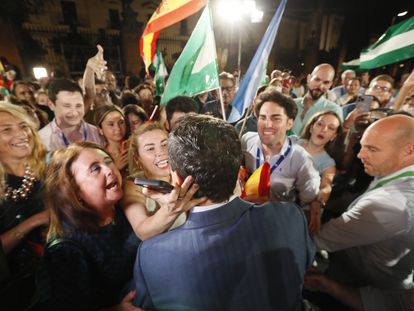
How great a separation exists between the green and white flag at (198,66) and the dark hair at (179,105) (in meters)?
0.20

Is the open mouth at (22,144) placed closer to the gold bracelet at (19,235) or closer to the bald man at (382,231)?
the gold bracelet at (19,235)

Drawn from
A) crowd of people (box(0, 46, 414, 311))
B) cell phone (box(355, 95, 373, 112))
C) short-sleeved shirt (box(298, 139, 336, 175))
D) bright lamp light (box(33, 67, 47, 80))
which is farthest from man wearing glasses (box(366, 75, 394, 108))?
bright lamp light (box(33, 67, 47, 80))

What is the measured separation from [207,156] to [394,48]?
4.74 m

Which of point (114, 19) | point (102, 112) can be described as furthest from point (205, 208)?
point (114, 19)

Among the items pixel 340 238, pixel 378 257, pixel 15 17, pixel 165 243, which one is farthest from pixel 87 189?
pixel 15 17

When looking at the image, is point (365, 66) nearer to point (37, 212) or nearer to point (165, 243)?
point (165, 243)

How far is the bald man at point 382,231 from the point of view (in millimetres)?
1626

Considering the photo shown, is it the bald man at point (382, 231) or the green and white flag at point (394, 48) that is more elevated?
the green and white flag at point (394, 48)

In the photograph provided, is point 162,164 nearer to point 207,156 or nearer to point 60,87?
point 207,156

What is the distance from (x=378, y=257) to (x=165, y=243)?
172 cm

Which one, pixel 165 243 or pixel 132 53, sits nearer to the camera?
pixel 165 243

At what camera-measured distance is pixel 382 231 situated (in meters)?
1.64

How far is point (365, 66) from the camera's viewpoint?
4.59 meters

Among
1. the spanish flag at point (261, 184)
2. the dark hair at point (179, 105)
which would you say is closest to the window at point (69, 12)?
the dark hair at point (179, 105)
